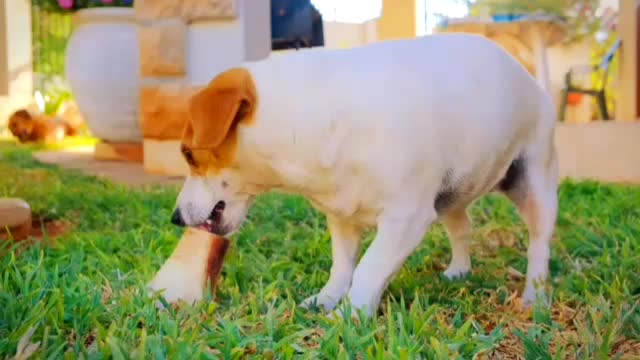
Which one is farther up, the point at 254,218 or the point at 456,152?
the point at 456,152

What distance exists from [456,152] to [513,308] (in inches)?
16.5

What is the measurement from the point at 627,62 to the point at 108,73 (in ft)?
10.3

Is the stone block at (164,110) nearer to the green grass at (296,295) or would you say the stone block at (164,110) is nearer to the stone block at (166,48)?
the stone block at (166,48)

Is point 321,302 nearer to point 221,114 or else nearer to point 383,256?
point 383,256

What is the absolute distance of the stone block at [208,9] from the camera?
4398mm

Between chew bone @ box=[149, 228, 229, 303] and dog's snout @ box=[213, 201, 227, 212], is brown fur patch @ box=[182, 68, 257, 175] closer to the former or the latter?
dog's snout @ box=[213, 201, 227, 212]

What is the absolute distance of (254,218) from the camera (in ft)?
10.1

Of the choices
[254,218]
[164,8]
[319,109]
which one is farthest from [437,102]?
[164,8]

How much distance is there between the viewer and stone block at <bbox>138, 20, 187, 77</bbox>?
15.1 feet

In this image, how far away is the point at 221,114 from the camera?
1.69m

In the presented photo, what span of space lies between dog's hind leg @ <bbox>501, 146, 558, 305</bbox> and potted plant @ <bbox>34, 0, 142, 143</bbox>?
381 cm

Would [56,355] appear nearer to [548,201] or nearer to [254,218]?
[548,201]

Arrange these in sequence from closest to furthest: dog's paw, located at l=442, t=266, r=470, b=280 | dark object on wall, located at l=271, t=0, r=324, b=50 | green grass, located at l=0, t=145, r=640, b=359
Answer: green grass, located at l=0, t=145, r=640, b=359 → dog's paw, located at l=442, t=266, r=470, b=280 → dark object on wall, located at l=271, t=0, r=324, b=50

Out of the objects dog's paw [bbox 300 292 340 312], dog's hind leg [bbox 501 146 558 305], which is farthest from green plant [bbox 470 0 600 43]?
dog's paw [bbox 300 292 340 312]
